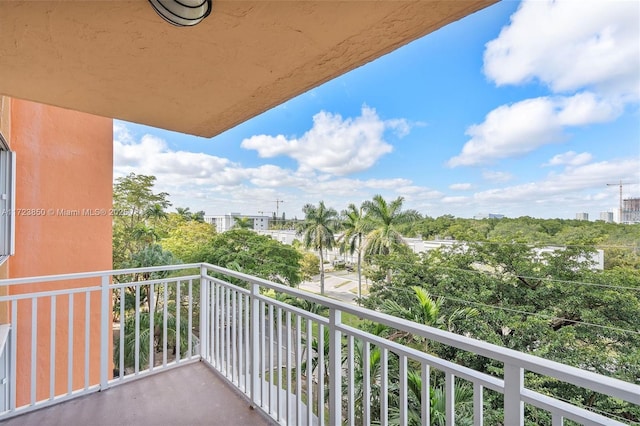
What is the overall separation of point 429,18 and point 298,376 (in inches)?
74.0

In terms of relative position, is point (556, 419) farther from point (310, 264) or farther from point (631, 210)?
point (310, 264)

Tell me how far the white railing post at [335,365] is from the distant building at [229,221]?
15148 mm

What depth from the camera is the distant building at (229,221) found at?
1645 centimetres

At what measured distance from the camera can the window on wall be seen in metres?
2.73

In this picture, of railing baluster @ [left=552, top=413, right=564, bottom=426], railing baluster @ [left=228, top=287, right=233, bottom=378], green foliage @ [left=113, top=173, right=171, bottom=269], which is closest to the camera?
railing baluster @ [left=552, top=413, right=564, bottom=426]

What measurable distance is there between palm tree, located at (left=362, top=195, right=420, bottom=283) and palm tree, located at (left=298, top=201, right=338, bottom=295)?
3.30 m

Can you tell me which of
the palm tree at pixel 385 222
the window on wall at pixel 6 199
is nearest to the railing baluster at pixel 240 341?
the window on wall at pixel 6 199

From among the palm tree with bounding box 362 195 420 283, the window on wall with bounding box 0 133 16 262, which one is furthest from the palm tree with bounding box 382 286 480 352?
the window on wall with bounding box 0 133 16 262

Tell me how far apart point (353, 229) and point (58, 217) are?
16.3m

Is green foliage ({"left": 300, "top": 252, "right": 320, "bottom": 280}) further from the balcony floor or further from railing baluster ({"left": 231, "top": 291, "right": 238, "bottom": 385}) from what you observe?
the balcony floor

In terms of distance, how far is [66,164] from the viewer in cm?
370

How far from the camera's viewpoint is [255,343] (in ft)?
6.93

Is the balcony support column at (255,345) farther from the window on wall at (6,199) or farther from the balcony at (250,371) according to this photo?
the window on wall at (6,199)

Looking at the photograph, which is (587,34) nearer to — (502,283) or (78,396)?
(502,283)
